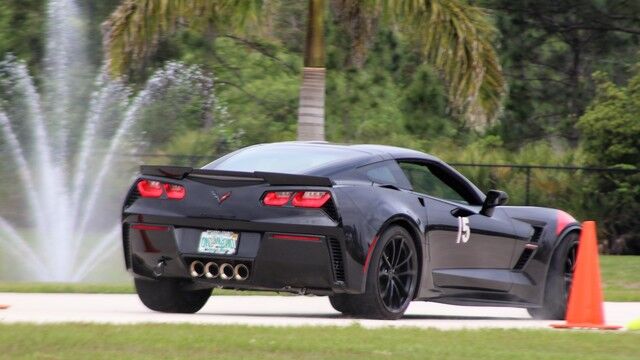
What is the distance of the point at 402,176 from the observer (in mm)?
11148

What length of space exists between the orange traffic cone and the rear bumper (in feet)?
5.60

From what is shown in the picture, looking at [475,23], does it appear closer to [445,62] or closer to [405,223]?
[445,62]

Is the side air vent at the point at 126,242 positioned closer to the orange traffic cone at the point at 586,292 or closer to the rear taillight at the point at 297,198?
the rear taillight at the point at 297,198

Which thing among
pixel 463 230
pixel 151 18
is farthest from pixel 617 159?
pixel 463 230

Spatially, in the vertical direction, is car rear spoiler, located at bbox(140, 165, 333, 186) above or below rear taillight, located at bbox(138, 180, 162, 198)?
above

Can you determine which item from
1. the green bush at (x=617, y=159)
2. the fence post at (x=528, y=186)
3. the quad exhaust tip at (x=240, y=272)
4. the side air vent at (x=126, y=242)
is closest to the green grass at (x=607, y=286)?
the green bush at (x=617, y=159)

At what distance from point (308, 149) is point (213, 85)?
20645mm

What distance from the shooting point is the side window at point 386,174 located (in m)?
10.9

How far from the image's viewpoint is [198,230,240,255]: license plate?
10.3 m

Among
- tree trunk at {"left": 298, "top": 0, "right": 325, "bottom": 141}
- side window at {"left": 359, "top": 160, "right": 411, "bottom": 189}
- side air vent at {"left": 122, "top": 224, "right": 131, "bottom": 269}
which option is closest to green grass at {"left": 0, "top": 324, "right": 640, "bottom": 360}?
side window at {"left": 359, "top": 160, "right": 411, "bottom": 189}

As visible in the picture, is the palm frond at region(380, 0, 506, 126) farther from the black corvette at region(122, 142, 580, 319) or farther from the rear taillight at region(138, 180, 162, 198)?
the rear taillight at region(138, 180, 162, 198)

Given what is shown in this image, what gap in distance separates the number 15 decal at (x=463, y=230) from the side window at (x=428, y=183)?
10.6 inches

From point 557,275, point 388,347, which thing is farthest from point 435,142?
point 388,347

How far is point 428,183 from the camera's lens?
451 inches
